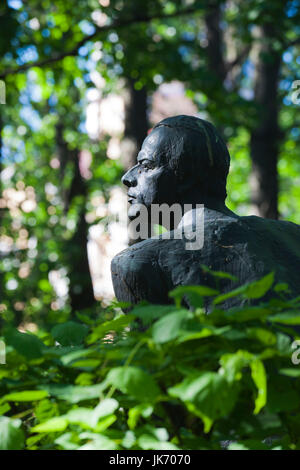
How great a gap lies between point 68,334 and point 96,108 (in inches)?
501

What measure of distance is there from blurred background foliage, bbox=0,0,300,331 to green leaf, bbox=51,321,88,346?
4.19 meters

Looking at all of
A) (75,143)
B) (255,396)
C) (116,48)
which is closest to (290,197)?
(75,143)

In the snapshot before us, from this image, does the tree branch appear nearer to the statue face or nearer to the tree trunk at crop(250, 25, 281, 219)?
the tree trunk at crop(250, 25, 281, 219)

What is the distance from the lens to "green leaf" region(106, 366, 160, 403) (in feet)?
4.26

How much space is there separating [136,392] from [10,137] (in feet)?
44.6

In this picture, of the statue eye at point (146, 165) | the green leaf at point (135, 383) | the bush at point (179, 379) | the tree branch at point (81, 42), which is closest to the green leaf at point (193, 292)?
the bush at point (179, 379)

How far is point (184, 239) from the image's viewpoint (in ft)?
8.71

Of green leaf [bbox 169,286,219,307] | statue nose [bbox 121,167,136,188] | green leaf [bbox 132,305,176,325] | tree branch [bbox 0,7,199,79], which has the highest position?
tree branch [bbox 0,7,199,79]

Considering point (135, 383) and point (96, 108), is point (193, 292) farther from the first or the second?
point (96, 108)

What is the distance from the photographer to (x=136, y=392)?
1304 mm

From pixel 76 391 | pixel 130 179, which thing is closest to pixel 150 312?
pixel 76 391

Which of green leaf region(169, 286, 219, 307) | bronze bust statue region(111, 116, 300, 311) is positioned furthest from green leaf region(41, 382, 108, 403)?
bronze bust statue region(111, 116, 300, 311)

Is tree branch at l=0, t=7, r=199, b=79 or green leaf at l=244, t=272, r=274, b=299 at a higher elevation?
tree branch at l=0, t=7, r=199, b=79

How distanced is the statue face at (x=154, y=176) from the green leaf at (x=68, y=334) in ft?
3.98
